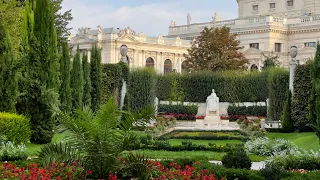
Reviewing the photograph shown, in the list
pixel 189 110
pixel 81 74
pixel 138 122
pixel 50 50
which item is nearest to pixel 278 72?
pixel 189 110

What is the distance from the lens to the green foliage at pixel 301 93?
28.5 meters

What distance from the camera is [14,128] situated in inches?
680

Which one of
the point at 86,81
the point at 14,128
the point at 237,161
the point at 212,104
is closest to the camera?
the point at 237,161

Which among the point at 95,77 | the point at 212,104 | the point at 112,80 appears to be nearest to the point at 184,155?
the point at 95,77

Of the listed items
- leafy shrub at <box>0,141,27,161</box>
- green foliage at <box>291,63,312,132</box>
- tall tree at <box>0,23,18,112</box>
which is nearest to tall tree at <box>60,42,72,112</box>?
tall tree at <box>0,23,18,112</box>

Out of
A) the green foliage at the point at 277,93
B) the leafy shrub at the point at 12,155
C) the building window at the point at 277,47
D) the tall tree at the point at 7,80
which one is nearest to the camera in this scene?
the leafy shrub at the point at 12,155

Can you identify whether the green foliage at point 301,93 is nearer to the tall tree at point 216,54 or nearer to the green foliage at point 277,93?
the green foliage at point 277,93

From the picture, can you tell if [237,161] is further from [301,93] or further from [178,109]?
[178,109]

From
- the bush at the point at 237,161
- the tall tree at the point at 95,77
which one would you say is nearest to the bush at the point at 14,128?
the bush at the point at 237,161

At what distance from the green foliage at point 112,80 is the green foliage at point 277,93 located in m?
10.1

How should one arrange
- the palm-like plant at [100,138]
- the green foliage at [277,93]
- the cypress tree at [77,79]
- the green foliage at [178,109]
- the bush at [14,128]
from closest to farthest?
1. the palm-like plant at [100,138]
2. the bush at [14,128]
3. the cypress tree at [77,79]
4. the green foliage at [277,93]
5. the green foliage at [178,109]

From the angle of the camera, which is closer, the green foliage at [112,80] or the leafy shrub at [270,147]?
the leafy shrub at [270,147]

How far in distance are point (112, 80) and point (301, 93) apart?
12489mm

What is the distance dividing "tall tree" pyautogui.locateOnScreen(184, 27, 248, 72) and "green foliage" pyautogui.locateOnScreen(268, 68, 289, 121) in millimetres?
18927
